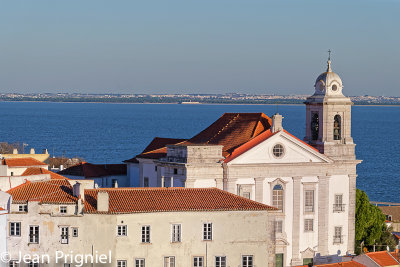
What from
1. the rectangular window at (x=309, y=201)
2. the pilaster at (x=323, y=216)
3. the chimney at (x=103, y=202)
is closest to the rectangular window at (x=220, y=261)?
the chimney at (x=103, y=202)

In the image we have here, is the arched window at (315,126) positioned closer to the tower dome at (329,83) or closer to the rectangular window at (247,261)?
the tower dome at (329,83)

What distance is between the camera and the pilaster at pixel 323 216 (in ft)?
186

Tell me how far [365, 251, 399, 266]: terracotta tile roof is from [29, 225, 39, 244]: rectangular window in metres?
15.7

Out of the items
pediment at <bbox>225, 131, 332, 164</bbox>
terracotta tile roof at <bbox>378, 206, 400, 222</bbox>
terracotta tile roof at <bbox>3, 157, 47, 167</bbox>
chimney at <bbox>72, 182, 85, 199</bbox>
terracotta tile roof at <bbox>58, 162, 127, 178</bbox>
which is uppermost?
pediment at <bbox>225, 131, 332, 164</bbox>

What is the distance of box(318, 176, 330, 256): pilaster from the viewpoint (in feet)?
186

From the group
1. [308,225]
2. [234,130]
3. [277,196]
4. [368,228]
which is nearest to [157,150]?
[234,130]

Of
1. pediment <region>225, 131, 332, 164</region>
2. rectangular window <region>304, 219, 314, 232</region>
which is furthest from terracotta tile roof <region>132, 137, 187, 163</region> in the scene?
rectangular window <region>304, 219, 314, 232</region>

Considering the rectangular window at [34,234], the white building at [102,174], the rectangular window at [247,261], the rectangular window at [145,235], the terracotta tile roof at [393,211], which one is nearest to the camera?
the rectangular window at [34,234]

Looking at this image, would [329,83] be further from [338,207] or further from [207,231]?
Answer: [207,231]

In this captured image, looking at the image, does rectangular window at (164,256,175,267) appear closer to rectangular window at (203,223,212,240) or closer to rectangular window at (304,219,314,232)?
rectangular window at (203,223,212,240)

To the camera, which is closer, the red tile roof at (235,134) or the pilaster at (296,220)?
the red tile roof at (235,134)

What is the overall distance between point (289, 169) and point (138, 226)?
1349 centimetres

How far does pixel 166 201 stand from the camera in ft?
151

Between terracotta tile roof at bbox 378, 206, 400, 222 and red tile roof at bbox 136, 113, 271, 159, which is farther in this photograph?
terracotta tile roof at bbox 378, 206, 400, 222
